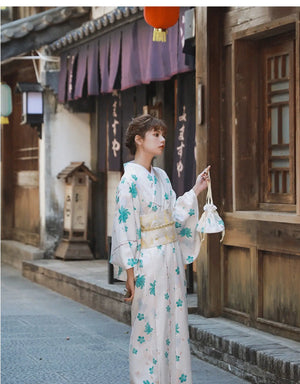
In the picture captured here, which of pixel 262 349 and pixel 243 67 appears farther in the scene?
pixel 243 67

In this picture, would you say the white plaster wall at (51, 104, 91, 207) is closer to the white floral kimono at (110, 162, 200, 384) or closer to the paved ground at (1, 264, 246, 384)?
the paved ground at (1, 264, 246, 384)

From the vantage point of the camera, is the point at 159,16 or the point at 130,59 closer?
the point at 159,16

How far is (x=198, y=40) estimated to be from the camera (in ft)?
31.1

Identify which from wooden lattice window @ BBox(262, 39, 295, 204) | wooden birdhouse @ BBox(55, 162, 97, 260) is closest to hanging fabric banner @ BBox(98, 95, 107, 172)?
wooden birdhouse @ BBox(55, 162, 97, 260)

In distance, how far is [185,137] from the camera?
1123 centimetres

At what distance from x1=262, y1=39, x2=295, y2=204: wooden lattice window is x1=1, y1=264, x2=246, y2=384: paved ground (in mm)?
1991

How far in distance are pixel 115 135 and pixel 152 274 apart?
8.65 meters

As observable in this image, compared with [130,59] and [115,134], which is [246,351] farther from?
[115,134]

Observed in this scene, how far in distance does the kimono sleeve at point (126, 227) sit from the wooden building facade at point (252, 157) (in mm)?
2201

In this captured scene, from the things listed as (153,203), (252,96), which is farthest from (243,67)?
(153,203)

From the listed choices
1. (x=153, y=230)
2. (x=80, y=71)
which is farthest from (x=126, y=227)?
(x=80, y=71)

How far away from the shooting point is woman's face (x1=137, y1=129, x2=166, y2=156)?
20.5 feet
